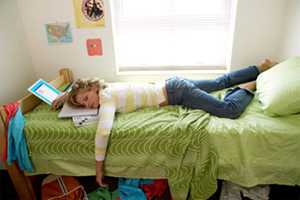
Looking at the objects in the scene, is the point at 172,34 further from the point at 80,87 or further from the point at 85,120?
the point at 85,120

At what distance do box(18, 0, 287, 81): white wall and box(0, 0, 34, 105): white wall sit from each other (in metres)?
0.09

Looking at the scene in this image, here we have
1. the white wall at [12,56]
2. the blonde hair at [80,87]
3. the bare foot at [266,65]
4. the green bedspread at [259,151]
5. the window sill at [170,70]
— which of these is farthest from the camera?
the window sill at [170,70]

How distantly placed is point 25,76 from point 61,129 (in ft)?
2.97

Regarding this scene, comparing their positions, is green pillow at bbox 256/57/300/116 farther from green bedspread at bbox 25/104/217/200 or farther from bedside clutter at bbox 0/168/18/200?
bedside clutter at bbox 0/168/18/200

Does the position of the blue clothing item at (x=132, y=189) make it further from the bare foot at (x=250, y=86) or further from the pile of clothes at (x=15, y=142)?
the bare foot at (x=250, y=86)

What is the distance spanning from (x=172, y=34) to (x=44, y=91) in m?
1.15

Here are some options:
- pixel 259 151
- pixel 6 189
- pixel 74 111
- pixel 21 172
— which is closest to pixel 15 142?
pixel 21 172

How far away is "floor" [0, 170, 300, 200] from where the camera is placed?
1416 millimetres

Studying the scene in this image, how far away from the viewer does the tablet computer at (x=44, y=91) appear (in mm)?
1587

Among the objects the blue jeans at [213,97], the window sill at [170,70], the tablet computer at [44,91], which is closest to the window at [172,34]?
the window sill at [170,70]

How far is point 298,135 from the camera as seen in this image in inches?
46.1

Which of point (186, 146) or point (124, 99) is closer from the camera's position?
point (186, 146)

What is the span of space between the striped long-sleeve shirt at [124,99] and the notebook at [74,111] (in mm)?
78

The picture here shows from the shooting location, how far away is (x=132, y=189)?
4.61 ft
